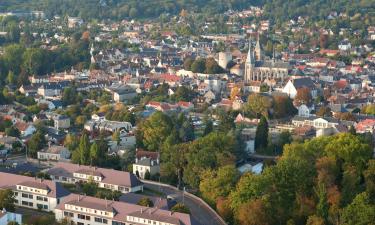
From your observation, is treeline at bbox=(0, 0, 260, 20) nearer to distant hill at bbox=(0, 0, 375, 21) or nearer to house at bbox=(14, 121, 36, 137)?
distant hill at bbox=(0, 0, 375, 21)

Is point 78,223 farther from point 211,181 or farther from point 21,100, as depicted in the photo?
point 21,100

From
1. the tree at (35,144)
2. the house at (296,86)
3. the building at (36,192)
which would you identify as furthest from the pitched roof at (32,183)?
the house at (296,86)

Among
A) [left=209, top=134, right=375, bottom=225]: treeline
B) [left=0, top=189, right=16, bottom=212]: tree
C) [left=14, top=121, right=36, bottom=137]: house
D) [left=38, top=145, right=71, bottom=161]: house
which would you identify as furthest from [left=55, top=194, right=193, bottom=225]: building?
[left=14, top=121, right=36, bottom=137]: house

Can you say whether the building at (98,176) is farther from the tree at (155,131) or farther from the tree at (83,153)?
the tree at (155,131)

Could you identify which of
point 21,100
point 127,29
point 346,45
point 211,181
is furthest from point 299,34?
point 211,181

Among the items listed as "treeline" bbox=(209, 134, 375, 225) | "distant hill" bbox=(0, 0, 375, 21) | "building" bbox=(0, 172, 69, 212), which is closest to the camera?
"treeline" bbox=(209, 134, 375, 225)

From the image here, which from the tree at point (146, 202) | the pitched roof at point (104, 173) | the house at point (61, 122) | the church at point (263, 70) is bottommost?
the church at point (263, 70)

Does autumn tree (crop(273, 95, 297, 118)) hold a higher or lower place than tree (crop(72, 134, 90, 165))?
lower

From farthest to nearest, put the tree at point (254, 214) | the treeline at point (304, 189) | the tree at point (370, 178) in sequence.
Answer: the tree at point (370, 178) → the treeline at point (304, 189) → the tree at point (254, 214)
